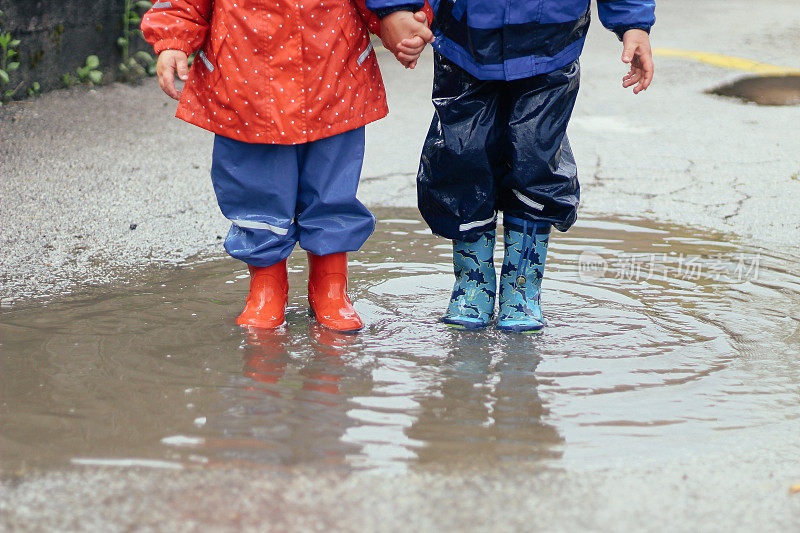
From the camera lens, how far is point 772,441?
5.86 feet

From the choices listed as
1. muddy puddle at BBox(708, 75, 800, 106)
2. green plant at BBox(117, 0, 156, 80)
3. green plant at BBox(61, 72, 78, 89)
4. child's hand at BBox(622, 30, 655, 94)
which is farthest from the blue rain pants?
muddy puddle at BBox(708, 75, 800, 106)

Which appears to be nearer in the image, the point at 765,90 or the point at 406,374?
the point at 406,374

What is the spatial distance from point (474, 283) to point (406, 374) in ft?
1.58

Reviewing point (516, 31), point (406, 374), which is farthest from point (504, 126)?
point (406, 374)

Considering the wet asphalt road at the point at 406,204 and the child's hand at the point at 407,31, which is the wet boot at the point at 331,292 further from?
the wet asphalt road at the point at 406,204

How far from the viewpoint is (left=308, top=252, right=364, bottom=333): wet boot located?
2.42m

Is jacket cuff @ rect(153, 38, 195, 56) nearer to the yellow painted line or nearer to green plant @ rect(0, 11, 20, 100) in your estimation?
green plant @ rect(0, 11, 20, 100)

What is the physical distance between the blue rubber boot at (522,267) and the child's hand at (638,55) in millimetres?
443

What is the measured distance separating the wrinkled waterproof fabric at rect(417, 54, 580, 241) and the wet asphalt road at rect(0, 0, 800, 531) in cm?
89

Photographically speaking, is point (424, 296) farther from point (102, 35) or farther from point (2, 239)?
point (102, 35)

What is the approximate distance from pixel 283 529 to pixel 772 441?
960mm

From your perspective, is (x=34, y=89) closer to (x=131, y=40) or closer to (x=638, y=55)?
(x=131, y=40)

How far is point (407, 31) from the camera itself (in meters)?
2.25

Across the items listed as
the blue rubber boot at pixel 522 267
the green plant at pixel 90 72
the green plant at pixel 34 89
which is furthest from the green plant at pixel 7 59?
the blue rubber boot at pixel 522 267
